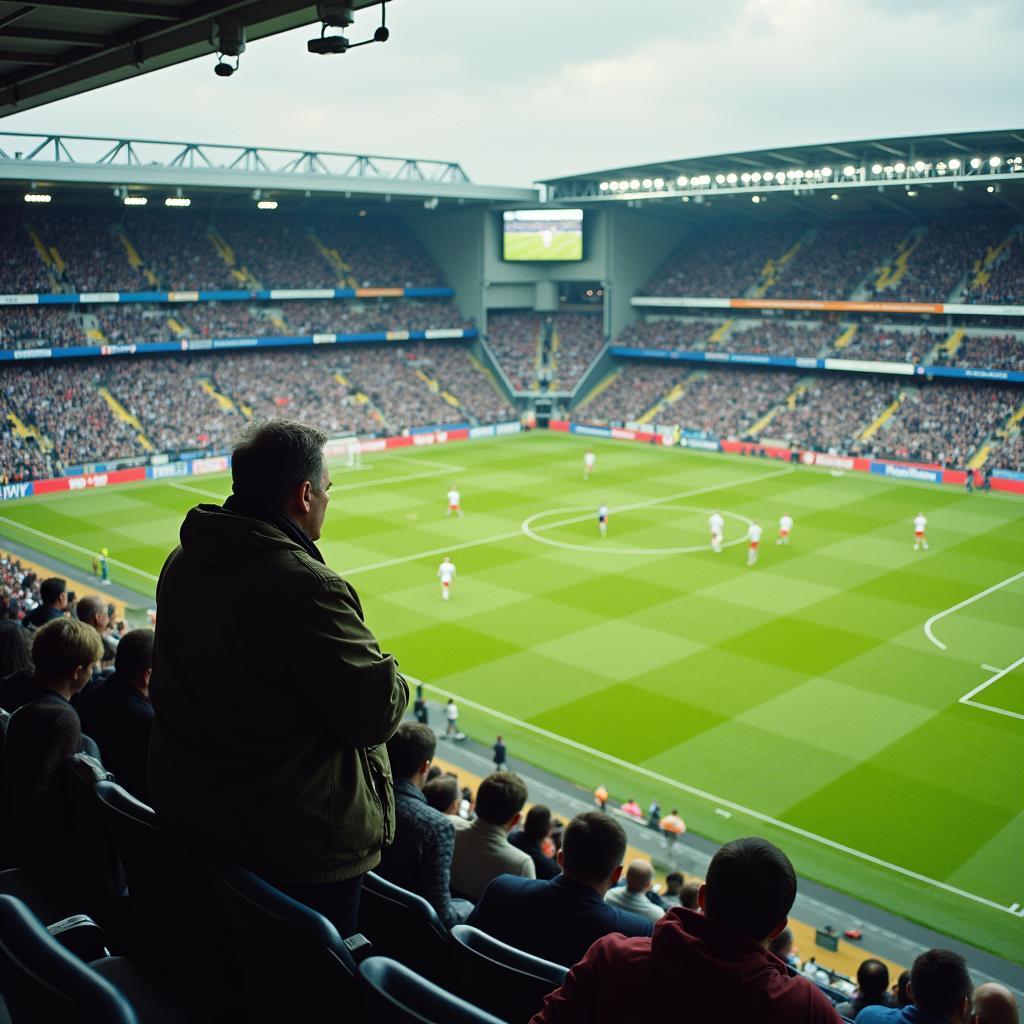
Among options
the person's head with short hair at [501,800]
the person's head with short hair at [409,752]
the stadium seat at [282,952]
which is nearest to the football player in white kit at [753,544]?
the person's head with short hair at [501,800]

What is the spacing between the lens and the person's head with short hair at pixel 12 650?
707 centimetres

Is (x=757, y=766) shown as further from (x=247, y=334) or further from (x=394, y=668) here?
(x=247, y=334)

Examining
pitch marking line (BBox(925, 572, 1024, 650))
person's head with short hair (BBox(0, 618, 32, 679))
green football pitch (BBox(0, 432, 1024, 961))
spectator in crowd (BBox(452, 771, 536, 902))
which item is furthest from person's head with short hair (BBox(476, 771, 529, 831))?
pitch marking line (BBox(925, 572, 1024, 650))

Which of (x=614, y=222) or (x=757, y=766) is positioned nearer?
(x=757, y=766)

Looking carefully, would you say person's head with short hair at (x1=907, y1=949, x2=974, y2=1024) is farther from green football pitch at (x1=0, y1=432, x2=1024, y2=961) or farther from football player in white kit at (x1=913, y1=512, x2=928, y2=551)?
football player in white kit at (x1=913, y1=512, x2=928, y2=551)

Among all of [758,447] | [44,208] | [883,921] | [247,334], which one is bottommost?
[883,921]

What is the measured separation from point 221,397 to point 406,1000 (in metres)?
56.6

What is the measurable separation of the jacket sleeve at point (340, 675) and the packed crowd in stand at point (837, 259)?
61412 mm

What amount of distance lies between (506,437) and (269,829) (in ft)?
200

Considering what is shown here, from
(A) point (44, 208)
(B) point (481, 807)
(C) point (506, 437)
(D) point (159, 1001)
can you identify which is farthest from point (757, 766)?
(A) point (44, 208)

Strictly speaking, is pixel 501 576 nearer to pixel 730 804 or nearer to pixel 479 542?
pixel 479 542

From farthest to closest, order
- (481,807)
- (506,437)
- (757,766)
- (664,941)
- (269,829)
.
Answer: (506,437), (757,766), (481,807), (269,829), (664,941)

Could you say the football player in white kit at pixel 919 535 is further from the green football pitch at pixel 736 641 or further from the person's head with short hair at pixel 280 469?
the person's head with short hair at pixel 280 469

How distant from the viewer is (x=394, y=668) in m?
3.32
